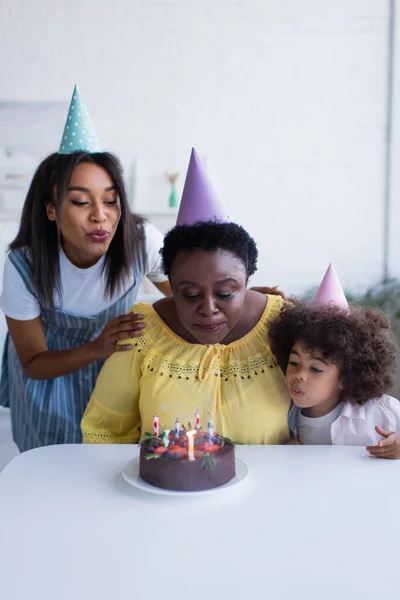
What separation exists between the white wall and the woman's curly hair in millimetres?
2463

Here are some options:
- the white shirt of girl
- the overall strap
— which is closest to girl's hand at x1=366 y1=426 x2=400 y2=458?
the white shirt of girl

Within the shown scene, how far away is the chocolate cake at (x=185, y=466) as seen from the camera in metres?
1.12

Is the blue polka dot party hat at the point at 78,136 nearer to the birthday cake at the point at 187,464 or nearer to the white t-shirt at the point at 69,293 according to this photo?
the white t-shirt at the point at 69,293

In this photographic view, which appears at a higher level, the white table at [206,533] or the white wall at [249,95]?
the white wall at [249,95]

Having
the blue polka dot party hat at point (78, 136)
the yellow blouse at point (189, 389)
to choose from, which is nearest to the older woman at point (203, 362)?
the yellow blouse at point (189, 389)

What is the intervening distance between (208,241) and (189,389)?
13.2 inches

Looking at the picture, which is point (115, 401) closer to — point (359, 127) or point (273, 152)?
A: point (273, 152)

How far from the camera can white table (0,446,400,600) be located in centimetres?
85

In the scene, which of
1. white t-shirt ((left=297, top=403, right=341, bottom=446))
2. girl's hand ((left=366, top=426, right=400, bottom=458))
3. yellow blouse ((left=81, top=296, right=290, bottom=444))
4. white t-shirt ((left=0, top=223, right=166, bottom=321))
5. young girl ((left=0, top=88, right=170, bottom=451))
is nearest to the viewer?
girl's hand ((left=366, top=426, right=400, bottom=458))

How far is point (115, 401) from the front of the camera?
59.5 inches

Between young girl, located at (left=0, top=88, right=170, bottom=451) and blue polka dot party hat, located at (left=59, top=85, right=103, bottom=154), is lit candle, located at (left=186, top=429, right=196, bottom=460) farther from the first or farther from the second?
blue polka dot party hat, located at (left=59, top=85, right=103, bottom=154)

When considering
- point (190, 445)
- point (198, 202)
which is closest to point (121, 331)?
point (198, 202)

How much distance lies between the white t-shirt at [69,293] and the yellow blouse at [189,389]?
1.41 ft

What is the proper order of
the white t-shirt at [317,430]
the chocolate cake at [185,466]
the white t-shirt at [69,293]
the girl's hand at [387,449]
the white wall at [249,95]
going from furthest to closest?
1. the white wall at [249,95]
2. the white t-shirt at [69,293]
3. the white t-shirt at [317,430]
4. the girl's hand at [387,449]
5. the chocolate cake at [185,466]
